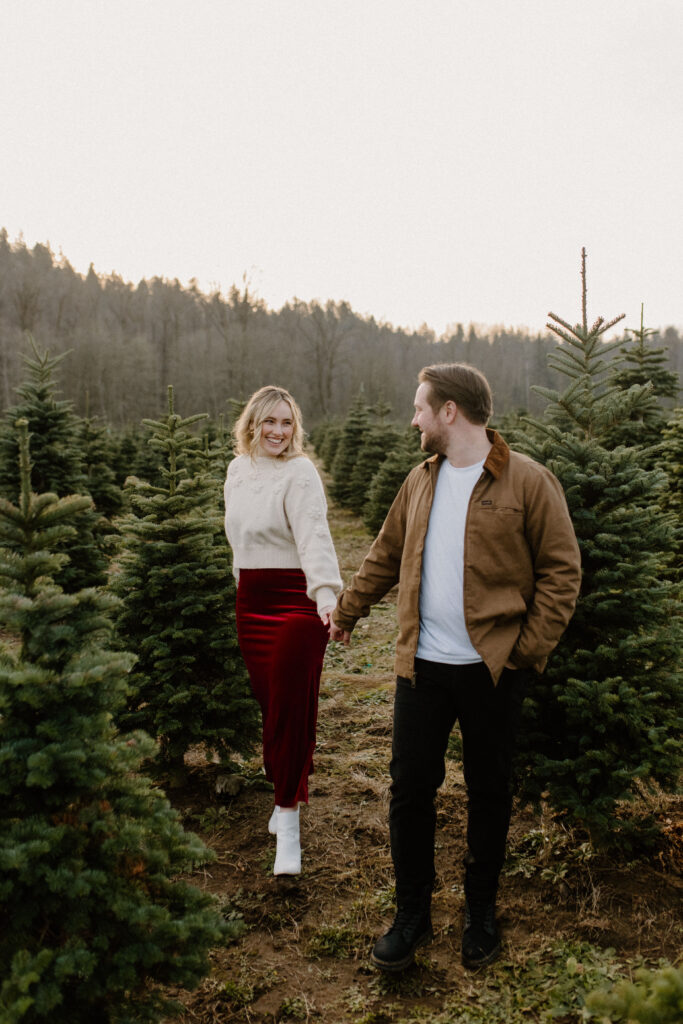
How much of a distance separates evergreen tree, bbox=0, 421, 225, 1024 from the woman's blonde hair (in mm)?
1475

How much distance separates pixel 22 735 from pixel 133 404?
4890 centimetres

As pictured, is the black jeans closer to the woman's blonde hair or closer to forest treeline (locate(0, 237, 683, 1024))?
forest treeline (locate(0, 237, 683, 1024))

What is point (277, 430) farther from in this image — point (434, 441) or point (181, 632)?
point (181, 632)

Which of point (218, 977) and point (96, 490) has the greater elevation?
point (96, 490)

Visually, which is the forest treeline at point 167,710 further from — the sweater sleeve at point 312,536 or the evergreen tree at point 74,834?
the sweater sleeve at point 312,536

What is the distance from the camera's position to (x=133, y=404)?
4809 centimetres

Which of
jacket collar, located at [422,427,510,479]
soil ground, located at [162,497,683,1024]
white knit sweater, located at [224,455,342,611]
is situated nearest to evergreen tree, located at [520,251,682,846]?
soil ground, located at [162,497,683,1024]

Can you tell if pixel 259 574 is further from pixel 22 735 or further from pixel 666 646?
pixel 666 646

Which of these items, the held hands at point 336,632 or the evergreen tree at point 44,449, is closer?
the held hands at point 336,632

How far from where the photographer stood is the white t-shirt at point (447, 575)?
2.73 metres

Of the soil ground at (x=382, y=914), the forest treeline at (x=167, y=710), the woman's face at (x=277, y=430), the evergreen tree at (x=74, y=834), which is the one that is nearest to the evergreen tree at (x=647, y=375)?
the forest treeline at (x=167, y=710)

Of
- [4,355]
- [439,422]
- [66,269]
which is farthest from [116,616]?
[66,269]

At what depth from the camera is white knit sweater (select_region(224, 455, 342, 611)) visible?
343cm

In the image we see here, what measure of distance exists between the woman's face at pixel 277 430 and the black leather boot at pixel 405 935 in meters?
2.22
